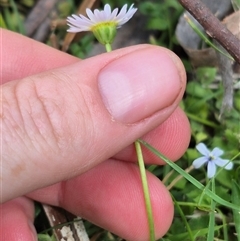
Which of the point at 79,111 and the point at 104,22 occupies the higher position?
the point at 104,22

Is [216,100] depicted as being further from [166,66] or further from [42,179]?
[42,179]

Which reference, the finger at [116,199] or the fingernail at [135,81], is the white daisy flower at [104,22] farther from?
the finger at [116,199]

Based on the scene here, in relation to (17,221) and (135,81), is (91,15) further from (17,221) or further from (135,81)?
(17,221)

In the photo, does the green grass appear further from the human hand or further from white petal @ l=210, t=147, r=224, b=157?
the human hand

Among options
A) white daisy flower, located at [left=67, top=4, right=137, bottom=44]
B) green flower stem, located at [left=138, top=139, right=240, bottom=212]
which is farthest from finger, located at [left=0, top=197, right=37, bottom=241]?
white daisy flower, located at [left=67, top=4, right=137, bottom=44]

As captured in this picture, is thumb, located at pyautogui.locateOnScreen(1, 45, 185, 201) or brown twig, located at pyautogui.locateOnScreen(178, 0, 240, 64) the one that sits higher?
brown twig, located at pyautogui.locateOnScreen(178, 0, 240, 64)

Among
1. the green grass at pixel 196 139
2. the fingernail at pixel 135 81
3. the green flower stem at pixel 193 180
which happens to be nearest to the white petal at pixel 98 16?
the fingernail at pixel 135 81

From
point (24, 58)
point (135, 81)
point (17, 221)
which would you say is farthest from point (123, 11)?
point (17, 221)
